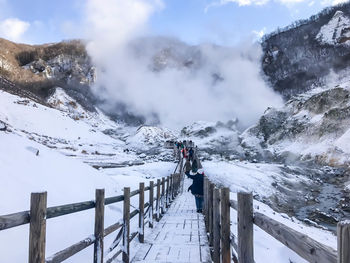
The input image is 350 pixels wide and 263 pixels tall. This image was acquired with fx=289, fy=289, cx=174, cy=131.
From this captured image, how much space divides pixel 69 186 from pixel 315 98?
38642 mm

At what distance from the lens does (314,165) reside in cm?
2805

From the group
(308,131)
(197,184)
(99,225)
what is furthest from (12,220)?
(308,131)

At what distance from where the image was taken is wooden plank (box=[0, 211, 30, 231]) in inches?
79.6

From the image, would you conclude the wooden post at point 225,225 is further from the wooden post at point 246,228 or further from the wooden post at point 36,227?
the wooden post at point 36,227

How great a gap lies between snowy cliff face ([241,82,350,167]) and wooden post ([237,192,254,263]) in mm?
26941

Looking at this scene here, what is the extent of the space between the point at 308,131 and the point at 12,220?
125ft

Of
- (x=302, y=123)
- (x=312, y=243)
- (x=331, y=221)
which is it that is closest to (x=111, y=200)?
(x=312, y=243)

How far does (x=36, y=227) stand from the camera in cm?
239

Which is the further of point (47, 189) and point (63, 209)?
point (47, 189)

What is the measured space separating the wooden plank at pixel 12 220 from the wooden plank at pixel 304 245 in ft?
6.23

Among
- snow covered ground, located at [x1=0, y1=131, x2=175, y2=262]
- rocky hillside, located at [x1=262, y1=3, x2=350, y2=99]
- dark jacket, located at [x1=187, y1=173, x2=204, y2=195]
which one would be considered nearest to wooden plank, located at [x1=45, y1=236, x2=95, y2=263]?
snow covered ground, located at [x1=0, y1=131, x2=175, y2=262]

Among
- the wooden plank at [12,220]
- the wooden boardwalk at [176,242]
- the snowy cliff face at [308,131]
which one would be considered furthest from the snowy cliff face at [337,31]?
the wooden plank at [12,220]

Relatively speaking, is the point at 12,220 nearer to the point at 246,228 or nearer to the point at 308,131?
the point at 246,228

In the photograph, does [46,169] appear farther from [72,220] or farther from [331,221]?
[331,221]
